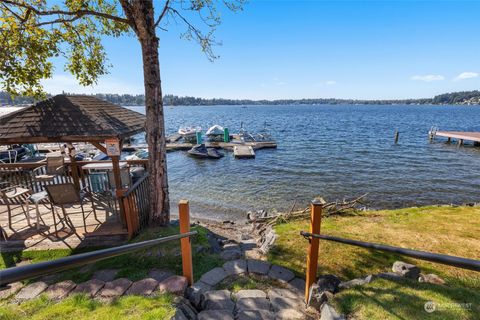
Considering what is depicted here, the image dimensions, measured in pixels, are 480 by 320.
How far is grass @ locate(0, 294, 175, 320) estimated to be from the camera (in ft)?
8.95

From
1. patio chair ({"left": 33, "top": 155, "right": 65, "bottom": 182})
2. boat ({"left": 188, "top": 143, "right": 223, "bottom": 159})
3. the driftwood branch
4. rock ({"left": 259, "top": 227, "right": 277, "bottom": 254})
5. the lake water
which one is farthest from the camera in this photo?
boat ({"left": 188, "top": 143, "right": 223, "bottom": 159})

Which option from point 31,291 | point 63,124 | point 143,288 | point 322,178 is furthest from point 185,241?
point 322,178

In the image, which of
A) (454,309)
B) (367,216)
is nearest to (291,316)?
(454,309)

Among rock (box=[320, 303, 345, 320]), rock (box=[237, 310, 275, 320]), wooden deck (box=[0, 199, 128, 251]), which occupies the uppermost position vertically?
rock (box=[320, 303, 345, 320])

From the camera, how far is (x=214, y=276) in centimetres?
417

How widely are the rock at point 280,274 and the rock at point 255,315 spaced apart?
113cm

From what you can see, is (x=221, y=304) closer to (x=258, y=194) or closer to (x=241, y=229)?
(x=241, y=229)

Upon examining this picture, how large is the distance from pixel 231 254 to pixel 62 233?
417 cm

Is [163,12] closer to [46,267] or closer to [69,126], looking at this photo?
[69,126]

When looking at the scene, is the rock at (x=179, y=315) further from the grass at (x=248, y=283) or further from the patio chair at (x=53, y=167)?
the patio chair at (x=53, y=167)

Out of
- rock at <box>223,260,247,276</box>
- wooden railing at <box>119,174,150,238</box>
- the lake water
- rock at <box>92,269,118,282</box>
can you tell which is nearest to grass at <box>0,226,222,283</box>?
rock at <box>92,269,118,282</box>

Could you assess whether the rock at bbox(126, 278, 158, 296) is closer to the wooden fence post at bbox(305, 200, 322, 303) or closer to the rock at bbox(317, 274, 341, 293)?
the wooden fence post at bbox(305, 200, 322, 303)

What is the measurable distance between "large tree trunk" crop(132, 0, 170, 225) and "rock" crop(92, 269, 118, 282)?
2013 millimetres

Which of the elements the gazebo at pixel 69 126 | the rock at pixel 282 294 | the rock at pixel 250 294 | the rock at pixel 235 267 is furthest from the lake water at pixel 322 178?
the rock at pixel 250 294
